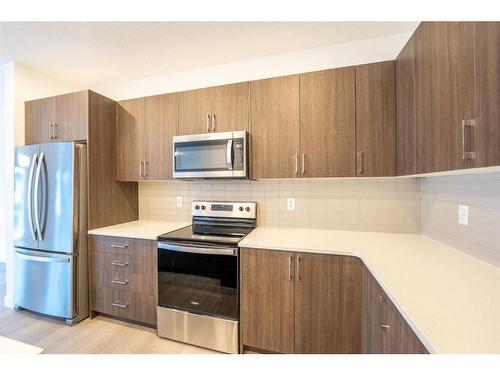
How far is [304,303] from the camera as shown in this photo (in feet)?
4.81

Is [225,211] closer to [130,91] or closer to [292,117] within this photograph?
[292,117]

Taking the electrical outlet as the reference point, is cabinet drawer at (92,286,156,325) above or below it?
below

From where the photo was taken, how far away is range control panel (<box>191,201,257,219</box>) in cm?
210

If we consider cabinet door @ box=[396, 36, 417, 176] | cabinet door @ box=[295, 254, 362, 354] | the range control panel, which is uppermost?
cabinet door @ box=[396, 36, 417, 176]

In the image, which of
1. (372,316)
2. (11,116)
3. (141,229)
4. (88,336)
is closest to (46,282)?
(88,336)

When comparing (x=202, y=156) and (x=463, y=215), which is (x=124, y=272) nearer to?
(x=202, y=156)

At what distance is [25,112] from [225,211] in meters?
2.35

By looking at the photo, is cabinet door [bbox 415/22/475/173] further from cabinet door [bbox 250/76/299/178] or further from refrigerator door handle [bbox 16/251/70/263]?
refrigerator door handle [bbox 16/251/70/263]

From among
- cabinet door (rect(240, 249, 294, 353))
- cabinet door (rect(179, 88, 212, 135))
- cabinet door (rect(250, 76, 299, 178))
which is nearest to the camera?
cabinet door (rect(240, 249, 294, 353))

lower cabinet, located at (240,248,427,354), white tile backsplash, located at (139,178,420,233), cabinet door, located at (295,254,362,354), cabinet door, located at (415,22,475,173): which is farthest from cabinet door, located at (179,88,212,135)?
cabinet door, located at (415,22,475,173)

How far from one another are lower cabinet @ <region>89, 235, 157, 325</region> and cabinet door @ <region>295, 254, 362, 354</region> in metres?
1.25

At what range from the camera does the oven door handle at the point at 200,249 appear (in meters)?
1.58

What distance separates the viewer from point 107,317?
205cm
